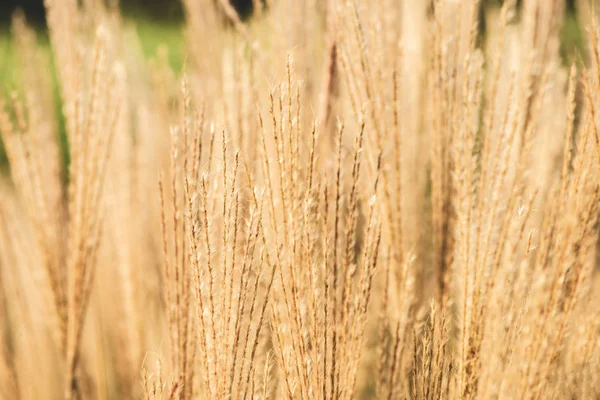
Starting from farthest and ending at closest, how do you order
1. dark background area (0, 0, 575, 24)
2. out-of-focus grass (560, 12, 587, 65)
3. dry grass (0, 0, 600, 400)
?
dark background area (0, 0, 575, 24) < out-of-focus grass (560, 12, 587, 65) < dry grass (0, 0, 600, 400)

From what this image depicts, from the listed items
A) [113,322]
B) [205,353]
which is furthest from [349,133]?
[113,322]

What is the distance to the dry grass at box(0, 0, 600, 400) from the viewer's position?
0.69 meters

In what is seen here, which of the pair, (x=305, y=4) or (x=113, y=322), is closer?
(x=305, y=4)

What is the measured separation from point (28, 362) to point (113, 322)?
28cm

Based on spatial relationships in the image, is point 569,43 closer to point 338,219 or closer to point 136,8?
point 338,219

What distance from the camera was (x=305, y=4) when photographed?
1.12 meters

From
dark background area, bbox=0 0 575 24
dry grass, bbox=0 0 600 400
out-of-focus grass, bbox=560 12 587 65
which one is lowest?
dry grass, bbox=0 0 600 400

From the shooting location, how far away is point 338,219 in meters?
0.75

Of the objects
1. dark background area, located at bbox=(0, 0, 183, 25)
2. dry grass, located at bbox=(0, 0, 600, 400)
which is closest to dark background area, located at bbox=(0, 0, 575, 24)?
dark background area, located at bbox=(0, 0, 183, 25)

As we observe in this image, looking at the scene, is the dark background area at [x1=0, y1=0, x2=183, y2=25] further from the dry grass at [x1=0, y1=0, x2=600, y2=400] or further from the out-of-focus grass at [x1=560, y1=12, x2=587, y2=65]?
the dry grass at [x1=0, y1=0, x2=600, y2=400]

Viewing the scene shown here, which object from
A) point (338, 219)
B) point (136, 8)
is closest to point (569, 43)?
point (338, 219)

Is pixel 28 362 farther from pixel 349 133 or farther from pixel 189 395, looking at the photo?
pixel 349 133

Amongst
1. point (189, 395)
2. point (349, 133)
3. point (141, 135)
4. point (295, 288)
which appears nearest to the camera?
point (295, 288)

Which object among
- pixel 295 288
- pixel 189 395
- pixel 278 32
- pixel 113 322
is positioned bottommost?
pixel 113 322
